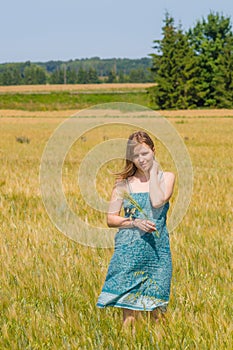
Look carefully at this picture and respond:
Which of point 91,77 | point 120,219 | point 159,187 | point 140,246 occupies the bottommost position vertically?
point 91,77

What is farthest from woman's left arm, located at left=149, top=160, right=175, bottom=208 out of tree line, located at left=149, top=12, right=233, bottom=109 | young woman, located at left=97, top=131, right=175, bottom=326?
tree line, located at left=149, top=12, right=233, bottom=109

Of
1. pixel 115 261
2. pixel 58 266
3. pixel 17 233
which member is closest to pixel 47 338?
pixel 115 261

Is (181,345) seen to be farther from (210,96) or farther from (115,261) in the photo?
(210,96)

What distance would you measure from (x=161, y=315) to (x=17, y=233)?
2456 millimetres

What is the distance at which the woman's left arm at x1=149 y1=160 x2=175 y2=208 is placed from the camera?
3.20 metres

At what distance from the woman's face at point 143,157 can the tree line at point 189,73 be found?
66.7 meters

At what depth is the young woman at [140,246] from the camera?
3.17m

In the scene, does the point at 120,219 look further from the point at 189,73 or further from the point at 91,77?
the point at 91,77

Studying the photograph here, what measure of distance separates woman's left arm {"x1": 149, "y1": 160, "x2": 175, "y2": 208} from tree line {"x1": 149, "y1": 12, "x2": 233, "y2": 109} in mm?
66716

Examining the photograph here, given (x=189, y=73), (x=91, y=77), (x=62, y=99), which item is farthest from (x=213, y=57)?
(x=91, y=77)

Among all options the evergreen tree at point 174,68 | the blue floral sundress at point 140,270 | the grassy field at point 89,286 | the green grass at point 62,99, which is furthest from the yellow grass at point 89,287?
the green grass at point 62,99

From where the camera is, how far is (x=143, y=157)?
325 cm

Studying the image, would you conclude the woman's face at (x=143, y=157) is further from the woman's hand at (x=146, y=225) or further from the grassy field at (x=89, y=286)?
the grassy field at (x=89, y=286)

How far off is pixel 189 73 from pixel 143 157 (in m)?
68.3
